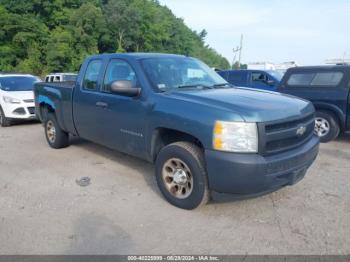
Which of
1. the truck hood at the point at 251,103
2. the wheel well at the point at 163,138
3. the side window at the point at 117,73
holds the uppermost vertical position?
the side window at the point at 117,73

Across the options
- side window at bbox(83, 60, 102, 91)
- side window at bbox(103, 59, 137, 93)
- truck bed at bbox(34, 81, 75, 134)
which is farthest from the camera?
truck bed at bbox(34, 81, 75, 134)

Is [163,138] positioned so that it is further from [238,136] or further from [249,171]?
[249,171]

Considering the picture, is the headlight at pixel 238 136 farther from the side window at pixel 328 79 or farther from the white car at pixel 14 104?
the white car at pixel 14 104

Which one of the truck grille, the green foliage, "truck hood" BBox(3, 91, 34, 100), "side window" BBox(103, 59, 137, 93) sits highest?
the green foliage

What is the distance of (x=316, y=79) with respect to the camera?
7797 mm

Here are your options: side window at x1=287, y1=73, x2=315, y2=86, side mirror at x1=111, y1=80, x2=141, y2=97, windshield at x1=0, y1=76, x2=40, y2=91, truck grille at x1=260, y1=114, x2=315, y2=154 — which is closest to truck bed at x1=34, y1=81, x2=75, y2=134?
side mirror at x1=111, y1=80, x2=141, y2=97

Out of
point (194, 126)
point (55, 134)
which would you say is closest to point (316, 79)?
point (194, 126)

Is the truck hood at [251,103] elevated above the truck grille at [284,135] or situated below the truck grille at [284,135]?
above

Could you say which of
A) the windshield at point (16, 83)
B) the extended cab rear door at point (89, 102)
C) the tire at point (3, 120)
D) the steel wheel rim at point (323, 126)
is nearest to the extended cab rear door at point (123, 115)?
the extended cab rear door at point (89, 102)

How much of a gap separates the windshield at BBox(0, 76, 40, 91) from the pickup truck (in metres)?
5.87

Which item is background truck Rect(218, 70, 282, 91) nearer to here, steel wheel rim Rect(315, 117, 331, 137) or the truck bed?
steel wheel rim Rect(315, 117, 331, 137)

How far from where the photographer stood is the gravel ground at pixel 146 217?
10.3ft

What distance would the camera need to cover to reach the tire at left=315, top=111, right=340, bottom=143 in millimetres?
7398

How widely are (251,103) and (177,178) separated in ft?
4.04
